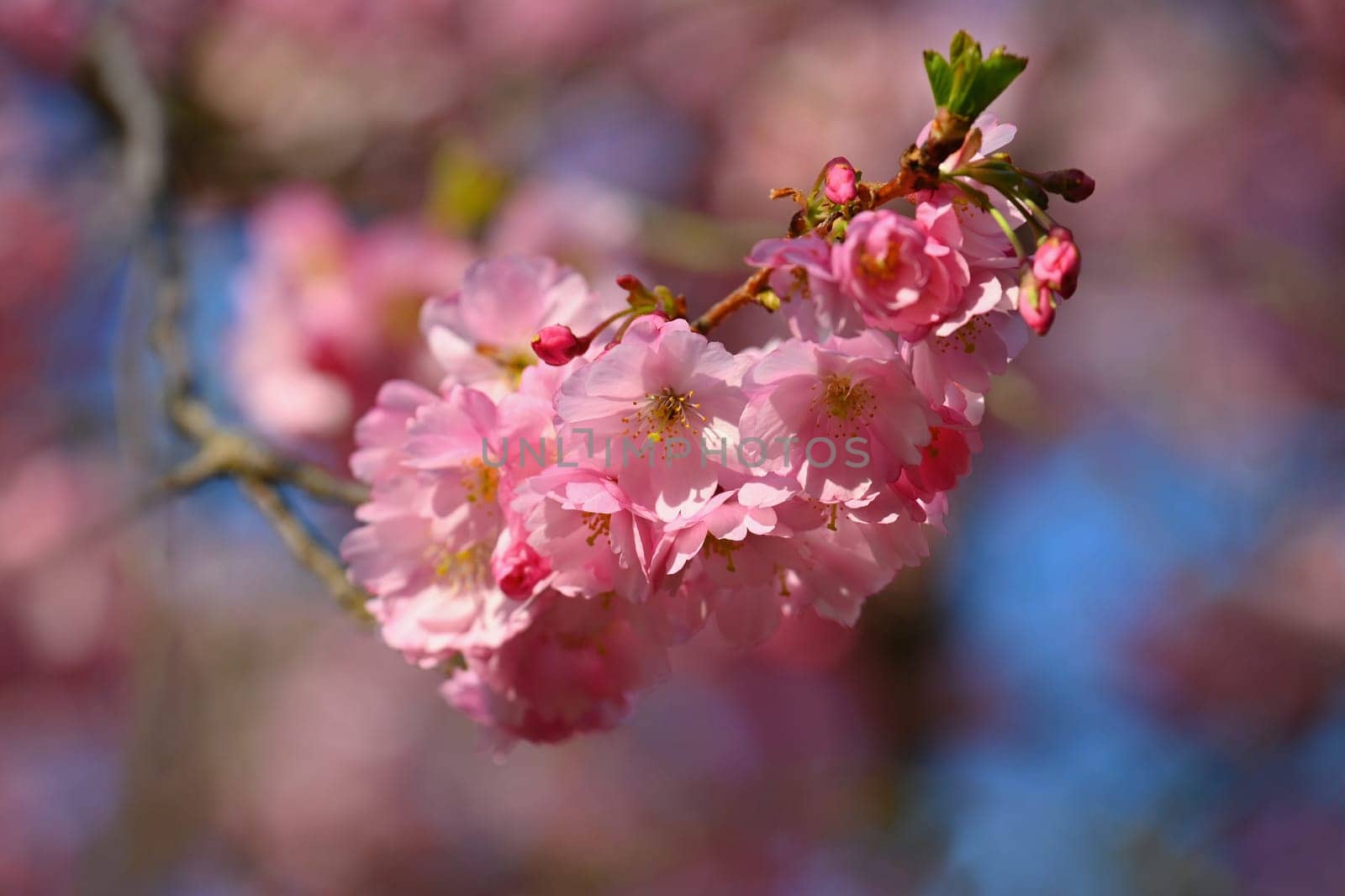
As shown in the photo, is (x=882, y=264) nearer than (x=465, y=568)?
Yes

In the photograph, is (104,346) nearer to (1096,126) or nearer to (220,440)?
(220,440)

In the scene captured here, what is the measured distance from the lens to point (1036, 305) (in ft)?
2.72

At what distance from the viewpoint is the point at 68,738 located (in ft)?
15.7

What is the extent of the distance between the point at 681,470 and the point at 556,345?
6.4 inches

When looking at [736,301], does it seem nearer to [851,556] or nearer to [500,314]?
[851,556]

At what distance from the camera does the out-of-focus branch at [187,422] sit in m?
1.32

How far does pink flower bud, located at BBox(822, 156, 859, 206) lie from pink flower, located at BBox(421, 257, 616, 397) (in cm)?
38

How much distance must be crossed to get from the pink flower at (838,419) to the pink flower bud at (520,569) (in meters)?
0.23

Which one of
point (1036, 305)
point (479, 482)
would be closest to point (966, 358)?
point (1036, 305)

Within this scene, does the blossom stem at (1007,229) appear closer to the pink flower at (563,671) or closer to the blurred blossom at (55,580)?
the pink flower at (563,671)

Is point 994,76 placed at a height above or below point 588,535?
above

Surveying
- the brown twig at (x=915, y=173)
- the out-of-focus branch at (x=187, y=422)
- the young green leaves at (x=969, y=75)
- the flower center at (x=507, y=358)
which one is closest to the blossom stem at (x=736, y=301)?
the brown twig at (x=915, y=173)

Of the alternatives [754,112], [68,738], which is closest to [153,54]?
[754,112]

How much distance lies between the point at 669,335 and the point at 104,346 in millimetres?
4464
